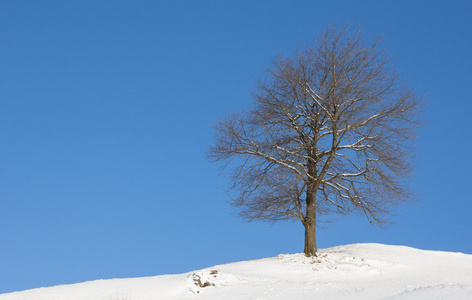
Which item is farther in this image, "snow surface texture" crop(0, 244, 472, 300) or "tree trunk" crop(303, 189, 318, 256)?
"tree trunk" crop(303, 189, 318, 256)

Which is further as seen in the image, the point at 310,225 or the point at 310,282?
the point at 310,225

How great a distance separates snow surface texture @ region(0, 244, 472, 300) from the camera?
10.5m

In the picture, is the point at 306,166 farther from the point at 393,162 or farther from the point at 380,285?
the point at 380,285

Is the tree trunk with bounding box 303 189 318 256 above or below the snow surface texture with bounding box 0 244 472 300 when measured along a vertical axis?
above

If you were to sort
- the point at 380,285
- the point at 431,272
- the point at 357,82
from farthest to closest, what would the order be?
1. the point at 357,82
2. the point at 431,272
3. the point at 380,285

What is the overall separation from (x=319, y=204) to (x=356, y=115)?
11.4 ft

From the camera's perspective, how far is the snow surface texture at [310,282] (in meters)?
10.5

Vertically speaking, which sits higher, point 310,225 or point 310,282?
point 310,225

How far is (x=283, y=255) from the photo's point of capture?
17.0 metres

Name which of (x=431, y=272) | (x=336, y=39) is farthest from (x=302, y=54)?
(x=431, y=272)

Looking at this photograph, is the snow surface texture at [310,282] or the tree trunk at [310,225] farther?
the tree trunk at [310,225]

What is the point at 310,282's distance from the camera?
1246 cm

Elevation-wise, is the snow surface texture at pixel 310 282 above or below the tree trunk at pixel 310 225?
below

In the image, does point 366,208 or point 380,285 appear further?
point 366,208
